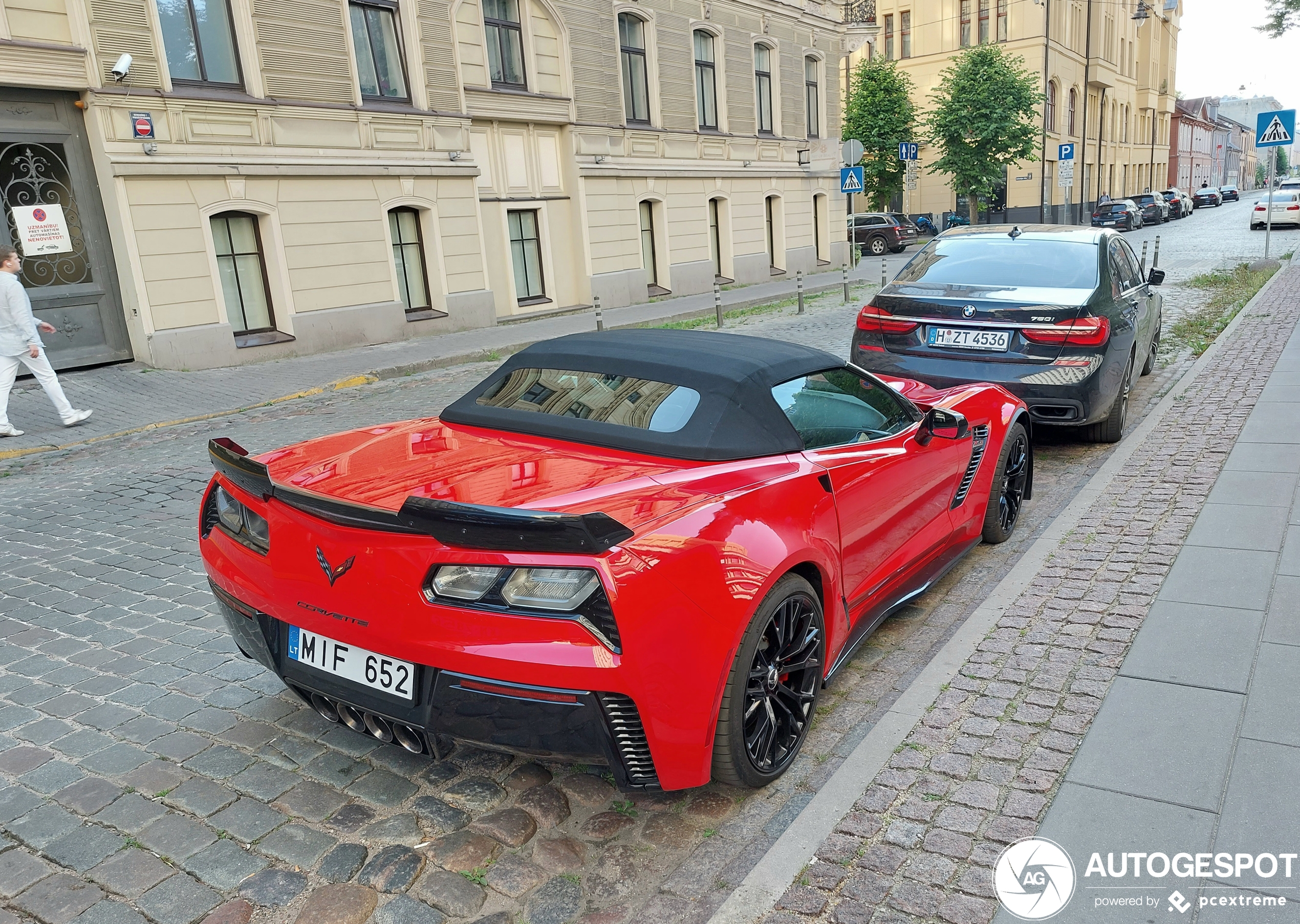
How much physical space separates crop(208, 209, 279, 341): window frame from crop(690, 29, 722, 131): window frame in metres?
12.5

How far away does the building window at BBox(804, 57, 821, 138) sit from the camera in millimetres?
27938

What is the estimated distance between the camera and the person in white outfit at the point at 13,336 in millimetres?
9250

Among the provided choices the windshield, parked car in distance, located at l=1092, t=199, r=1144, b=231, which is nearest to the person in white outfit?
the windshield

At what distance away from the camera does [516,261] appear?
64.6 ft

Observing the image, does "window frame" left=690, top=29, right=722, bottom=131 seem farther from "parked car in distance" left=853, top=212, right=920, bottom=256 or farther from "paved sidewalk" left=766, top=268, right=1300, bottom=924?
"paved sidewalk" left=766, top=268, right=1300, bottom=924

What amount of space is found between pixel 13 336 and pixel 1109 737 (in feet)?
33.5

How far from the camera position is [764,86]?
26.1 m

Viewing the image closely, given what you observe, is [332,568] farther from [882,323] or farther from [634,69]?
[634,69]

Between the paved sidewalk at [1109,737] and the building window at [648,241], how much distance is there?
18.2 metres

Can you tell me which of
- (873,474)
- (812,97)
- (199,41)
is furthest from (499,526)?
(812,97)

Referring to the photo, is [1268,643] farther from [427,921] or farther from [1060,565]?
[427,921]

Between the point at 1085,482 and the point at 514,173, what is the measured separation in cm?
1502

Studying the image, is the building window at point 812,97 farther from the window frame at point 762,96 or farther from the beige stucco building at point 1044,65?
the beige stucco building at point 1044,65

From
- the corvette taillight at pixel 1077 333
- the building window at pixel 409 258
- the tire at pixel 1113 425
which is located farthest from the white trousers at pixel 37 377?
the tire at pixel 1113 425
